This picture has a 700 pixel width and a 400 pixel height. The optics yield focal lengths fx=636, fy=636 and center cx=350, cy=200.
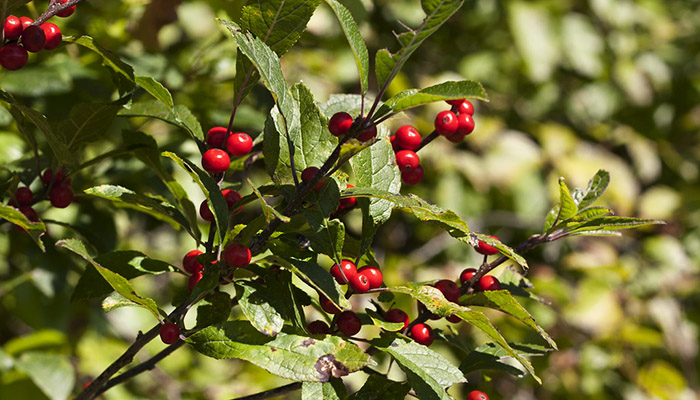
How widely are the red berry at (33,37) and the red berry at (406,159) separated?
19.7 inches

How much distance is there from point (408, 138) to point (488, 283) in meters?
0.23

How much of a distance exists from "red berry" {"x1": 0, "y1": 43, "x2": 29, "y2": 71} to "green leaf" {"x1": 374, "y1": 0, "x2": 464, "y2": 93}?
486 mm

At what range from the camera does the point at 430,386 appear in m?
0.74

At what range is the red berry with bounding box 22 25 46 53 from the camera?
32.6 inches

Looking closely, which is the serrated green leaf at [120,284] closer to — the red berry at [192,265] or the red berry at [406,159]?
the red berry at [192,265]

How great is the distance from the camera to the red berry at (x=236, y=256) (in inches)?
28.4

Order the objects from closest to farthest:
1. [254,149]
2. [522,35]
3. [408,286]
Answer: [408,286] < [254,149] < [522,35]

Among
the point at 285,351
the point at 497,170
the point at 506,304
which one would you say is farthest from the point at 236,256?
the point at 497,170

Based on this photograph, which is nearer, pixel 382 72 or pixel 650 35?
pixel 382 72

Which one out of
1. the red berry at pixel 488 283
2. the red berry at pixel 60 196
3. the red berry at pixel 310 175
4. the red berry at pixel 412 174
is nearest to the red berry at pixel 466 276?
the red berry at pixel 488 283

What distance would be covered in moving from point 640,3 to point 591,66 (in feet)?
2.98

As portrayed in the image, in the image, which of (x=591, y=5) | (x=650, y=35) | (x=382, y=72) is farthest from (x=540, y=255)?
(x=382, y=72)

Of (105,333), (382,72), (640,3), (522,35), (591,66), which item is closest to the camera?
(382,72)

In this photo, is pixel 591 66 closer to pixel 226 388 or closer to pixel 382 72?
pixel 226 388
